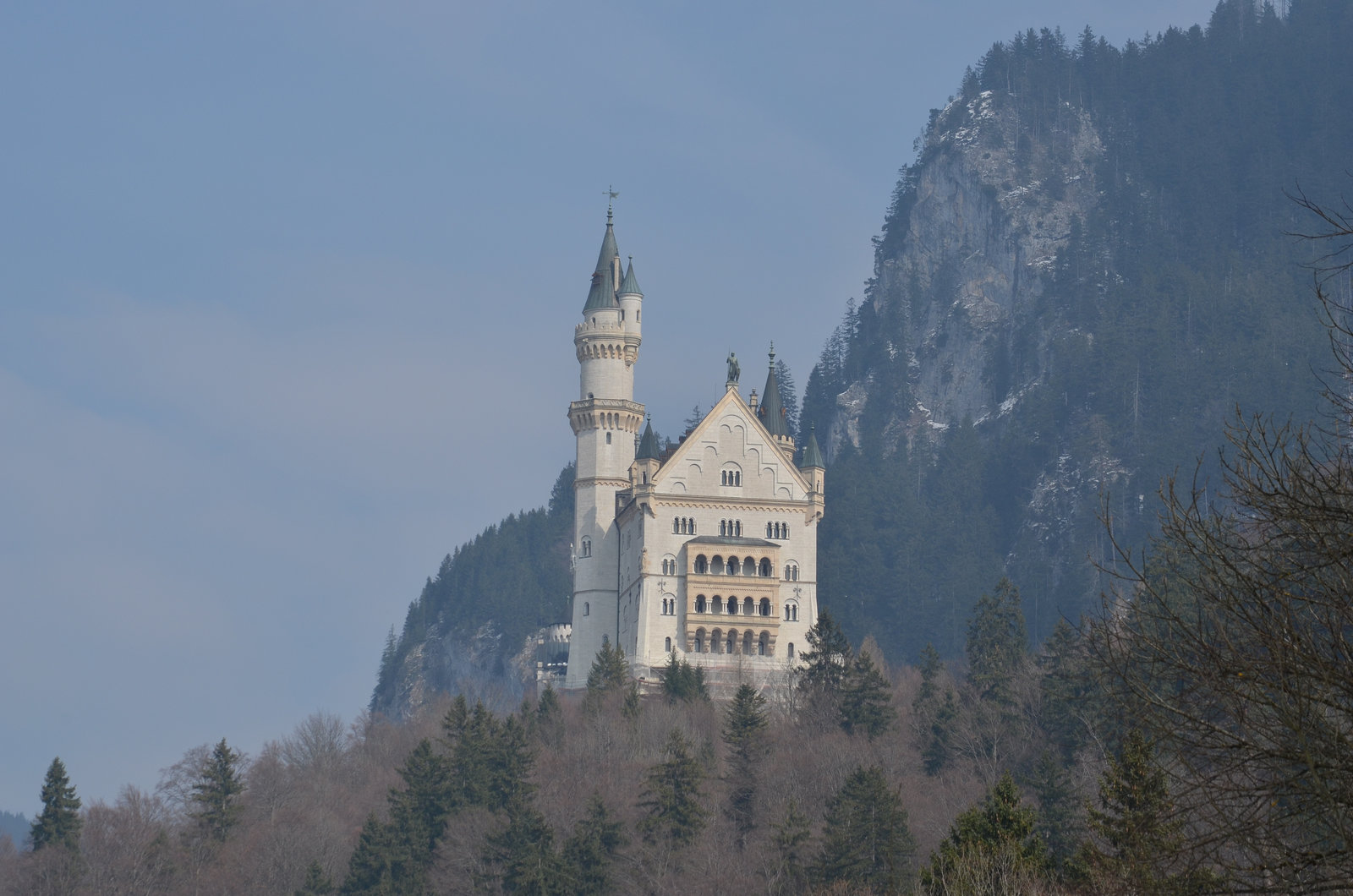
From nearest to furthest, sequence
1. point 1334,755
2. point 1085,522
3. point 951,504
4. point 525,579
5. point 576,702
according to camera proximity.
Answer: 1. point 1334,755
2. point 576,702
3. point 1085,522
4. point 951,504
5. point 525,579

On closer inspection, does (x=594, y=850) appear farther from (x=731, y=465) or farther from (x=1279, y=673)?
(x=1279, y=673)

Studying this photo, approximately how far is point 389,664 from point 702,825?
407 feet

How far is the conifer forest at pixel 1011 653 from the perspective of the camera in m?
18.1

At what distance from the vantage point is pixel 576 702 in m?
99.5

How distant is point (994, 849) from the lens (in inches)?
1459

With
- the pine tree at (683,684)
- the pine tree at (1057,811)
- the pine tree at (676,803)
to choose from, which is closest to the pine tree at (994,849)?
the pine tree at (1057,811)

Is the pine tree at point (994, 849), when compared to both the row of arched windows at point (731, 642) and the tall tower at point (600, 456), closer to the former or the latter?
the row of arched windows at point (731, 642)

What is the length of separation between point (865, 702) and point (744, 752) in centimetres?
1117

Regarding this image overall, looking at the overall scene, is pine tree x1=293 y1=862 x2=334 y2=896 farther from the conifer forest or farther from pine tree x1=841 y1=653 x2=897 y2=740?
pine tree x1=841 y1=653 x2=897 y2=740

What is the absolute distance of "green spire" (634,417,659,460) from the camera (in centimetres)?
10556

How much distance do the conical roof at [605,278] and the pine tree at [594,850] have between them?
50.4 m

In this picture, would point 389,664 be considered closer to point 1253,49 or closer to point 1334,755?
point 1253,49

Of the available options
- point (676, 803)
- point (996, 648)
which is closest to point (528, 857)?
point (676, 803)

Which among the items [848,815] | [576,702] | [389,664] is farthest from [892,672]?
[389,664]
